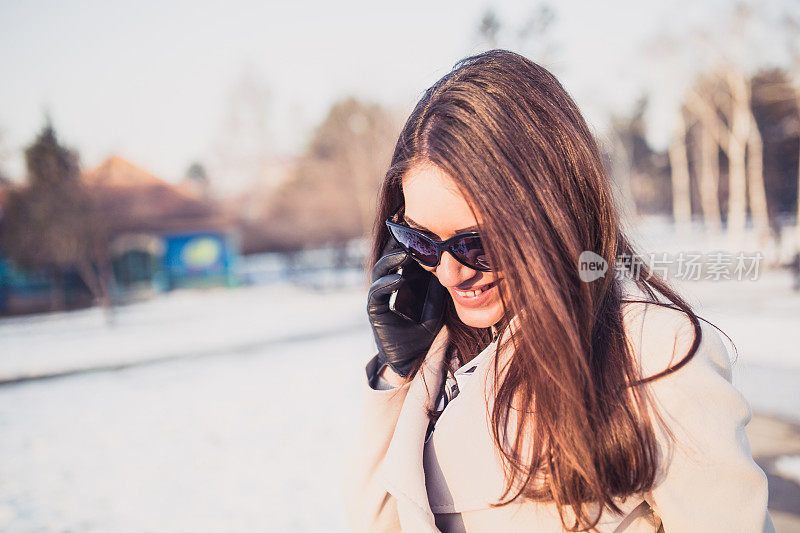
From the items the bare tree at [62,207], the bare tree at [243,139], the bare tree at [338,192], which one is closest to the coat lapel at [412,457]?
the bare tree at [62,207]

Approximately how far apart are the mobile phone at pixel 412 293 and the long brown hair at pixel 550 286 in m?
0.47

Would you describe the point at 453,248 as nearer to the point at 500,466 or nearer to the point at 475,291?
the point at 475,291

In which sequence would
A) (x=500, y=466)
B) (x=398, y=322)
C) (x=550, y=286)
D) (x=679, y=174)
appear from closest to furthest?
1. (x=550, y=286)
2. (x=500, y=466)
3. (x=398, y=322)
4. (x=679, y=174)

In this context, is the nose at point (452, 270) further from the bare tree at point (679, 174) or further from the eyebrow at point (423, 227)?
the bare tree at point (679, 174)

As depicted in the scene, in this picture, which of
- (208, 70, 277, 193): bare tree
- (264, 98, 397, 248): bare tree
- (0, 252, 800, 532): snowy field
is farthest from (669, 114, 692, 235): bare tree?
(208, 70, 277, 193): bare tree

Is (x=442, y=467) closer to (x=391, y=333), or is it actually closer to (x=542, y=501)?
(x=542, y=501)

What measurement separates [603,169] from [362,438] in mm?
978

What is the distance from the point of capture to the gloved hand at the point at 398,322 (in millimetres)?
1484

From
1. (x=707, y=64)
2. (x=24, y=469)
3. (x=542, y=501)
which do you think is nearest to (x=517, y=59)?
(x=542, y=501)

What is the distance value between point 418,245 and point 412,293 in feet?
1.14

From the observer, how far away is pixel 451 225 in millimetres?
1156

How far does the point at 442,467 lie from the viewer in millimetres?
1239

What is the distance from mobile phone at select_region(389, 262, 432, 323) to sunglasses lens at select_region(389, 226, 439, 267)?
212 millimetres

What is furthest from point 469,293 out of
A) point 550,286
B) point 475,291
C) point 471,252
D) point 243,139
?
point 243,139
